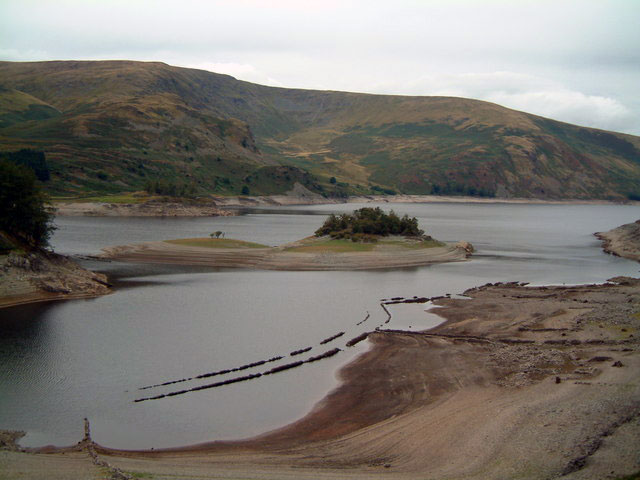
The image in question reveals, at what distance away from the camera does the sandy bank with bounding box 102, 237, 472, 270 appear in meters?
74.0

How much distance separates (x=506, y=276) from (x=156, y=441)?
53049mm

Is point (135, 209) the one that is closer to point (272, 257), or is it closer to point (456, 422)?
point (272, 257)

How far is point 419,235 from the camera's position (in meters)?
89.2

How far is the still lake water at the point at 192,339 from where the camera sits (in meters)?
25.4

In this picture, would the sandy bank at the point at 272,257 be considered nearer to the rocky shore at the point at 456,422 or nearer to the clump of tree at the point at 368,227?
the clump of tree at the point at 368,227

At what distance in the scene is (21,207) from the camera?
52.0 meters

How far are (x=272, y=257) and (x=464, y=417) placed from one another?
53956 millimetres

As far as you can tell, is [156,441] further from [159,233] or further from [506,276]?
[159,233]

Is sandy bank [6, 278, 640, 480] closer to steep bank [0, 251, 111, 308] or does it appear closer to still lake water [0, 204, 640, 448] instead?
still lake water [0, 204, 640, 448]

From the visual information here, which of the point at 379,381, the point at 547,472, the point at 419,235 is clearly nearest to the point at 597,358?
the point at 379,381

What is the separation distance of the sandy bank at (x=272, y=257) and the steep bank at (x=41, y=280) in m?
21.2

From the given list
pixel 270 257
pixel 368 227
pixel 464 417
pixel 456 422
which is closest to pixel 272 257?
pixel 270 257

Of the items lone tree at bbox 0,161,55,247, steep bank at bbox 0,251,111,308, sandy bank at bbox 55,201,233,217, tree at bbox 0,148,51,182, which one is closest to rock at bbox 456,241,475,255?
steep bank at bbox 0,251,111,308

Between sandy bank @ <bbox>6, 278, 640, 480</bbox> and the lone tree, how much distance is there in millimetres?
33170
